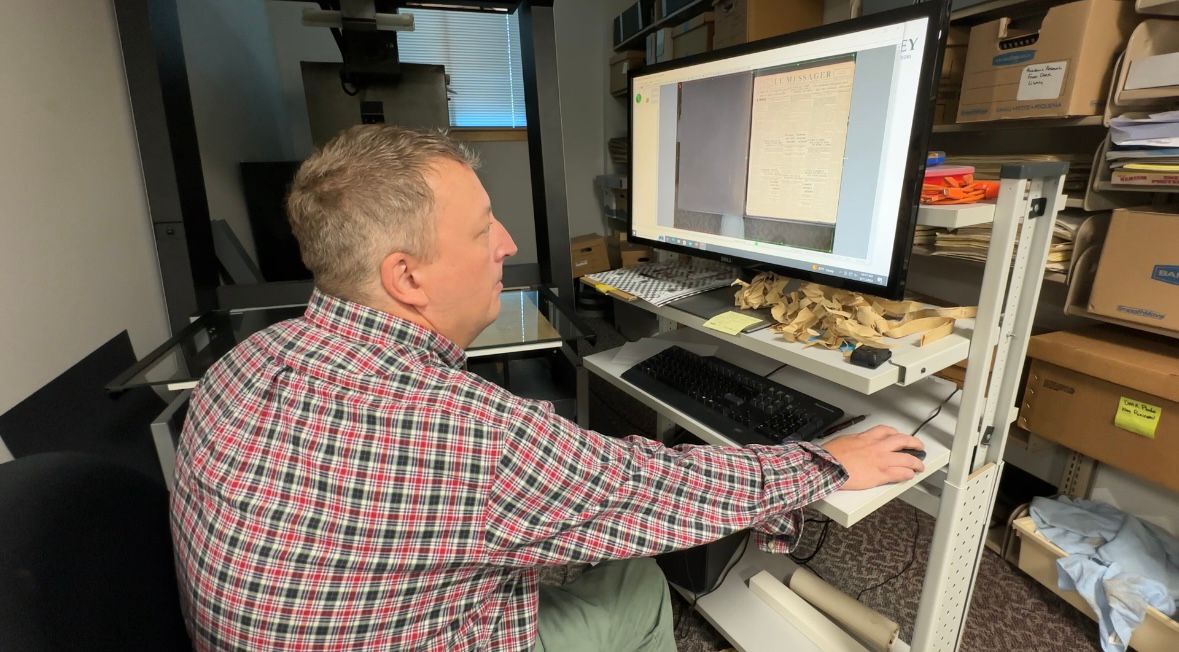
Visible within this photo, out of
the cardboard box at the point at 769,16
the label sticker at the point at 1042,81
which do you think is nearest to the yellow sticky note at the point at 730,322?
the label sticker at the point at 1042,81

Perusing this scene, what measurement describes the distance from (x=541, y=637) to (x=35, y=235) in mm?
1158

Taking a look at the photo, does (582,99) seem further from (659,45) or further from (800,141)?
(800,141)

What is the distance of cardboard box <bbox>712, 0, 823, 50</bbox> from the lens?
244cm

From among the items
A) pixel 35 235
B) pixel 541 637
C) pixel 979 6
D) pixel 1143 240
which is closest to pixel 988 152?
pixel 979 6

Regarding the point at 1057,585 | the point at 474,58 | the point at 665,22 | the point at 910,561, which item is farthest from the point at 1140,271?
the point at 474,58

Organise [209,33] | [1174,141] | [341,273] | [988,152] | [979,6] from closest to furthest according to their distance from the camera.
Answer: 1. [341,273]
2. [1174,141]
3. [979,6]
4. [988,152]
5. [209,33]

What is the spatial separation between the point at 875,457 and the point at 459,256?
0.68 metres

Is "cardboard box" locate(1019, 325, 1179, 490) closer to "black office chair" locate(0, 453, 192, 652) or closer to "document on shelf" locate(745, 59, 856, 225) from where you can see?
"document on shelf" locate(745, 59, 856, 225)

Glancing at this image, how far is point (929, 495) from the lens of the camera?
0.94m

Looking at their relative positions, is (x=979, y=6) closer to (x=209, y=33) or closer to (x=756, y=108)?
(x=756, y=108)

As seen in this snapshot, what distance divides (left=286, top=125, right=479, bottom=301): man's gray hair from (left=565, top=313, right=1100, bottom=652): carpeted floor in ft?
4.00

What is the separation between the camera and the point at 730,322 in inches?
41.1

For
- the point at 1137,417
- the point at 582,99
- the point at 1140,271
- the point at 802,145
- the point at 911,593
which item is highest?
the point at 582,99

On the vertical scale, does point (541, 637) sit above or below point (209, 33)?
below
